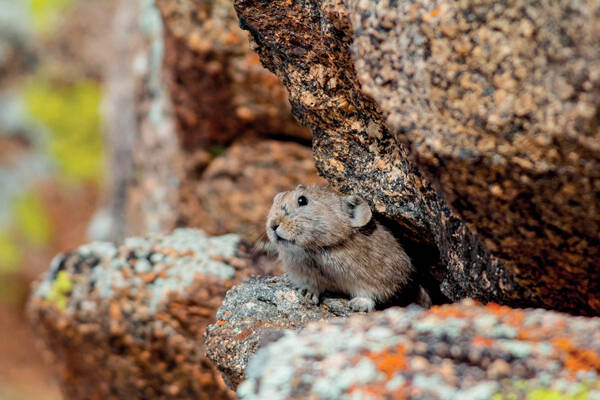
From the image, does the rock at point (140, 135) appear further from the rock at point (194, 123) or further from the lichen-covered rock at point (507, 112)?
the lichen-covered rock at point (507, 112)

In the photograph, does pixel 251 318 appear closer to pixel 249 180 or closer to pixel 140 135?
pixel 249 180

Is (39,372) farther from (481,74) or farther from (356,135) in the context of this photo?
(481,74)

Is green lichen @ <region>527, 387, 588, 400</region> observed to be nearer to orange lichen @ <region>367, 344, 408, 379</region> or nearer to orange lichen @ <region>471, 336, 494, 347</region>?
orange lichen @ <region>471, 336, 494, 347</region>

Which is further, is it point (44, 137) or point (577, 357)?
point (44, 137)

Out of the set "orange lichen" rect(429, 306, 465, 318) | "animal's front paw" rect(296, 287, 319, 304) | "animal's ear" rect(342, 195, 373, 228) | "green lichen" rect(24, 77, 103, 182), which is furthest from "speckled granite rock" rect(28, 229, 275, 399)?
"green lichen" rect(24, 77, 103, 182)

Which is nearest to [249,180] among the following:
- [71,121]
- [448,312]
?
[448,312]
